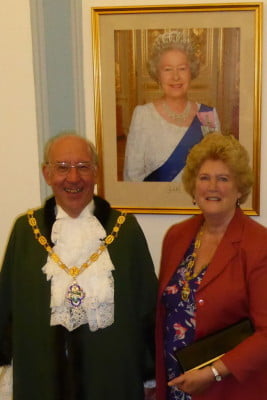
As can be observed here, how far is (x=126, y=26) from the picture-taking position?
2.05m

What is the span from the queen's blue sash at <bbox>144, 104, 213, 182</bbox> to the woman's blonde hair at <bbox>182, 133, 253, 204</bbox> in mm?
538

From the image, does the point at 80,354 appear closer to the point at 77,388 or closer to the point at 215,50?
the point at 77,388

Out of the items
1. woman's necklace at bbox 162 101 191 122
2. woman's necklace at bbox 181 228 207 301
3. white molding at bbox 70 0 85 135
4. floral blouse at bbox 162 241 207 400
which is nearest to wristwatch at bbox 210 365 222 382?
floral blouse at bbox 162 241 207 400

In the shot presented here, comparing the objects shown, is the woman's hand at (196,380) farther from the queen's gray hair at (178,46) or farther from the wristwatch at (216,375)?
the queen's gray hair at (178,46)

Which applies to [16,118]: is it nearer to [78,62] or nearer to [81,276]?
[78,62]

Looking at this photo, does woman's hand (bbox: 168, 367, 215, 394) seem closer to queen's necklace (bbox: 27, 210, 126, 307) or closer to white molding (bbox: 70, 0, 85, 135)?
queen's necklace (bbox: 27, 210, 126, 307)

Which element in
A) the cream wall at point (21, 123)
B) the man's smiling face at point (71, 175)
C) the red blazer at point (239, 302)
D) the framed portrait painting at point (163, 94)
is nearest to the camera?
the red blazer at point (239, 302)

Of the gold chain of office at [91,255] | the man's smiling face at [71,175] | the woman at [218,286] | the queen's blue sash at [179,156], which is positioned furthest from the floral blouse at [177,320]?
the queen's blue sash at [179,156]

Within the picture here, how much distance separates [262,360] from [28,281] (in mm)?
752

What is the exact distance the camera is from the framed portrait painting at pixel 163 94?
199 cm

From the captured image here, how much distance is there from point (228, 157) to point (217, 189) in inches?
4.1

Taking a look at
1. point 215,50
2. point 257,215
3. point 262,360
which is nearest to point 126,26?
point 215,50

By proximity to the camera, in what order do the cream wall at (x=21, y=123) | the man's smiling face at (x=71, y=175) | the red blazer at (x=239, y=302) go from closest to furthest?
the red blazer at (x=239, y=302) < the man's smiling face at (x=71, y=175) < the cream wall at (x=21, y=123)

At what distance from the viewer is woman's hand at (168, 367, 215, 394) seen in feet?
4.63
